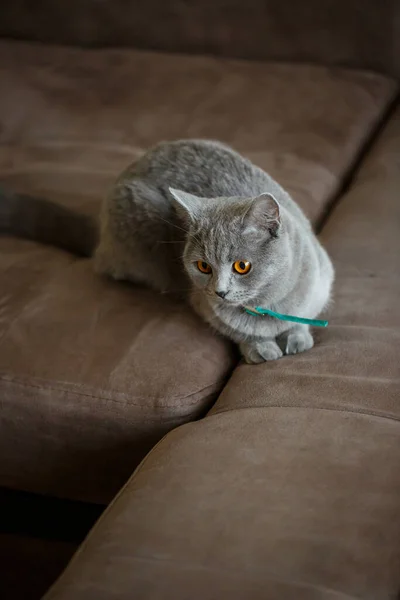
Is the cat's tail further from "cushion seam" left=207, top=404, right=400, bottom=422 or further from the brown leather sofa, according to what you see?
"cushion seam" left=207, top=404, right=400, bottom=422

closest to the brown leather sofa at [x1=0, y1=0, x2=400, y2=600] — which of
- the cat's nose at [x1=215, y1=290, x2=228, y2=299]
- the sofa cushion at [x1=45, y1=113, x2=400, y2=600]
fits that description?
the sofa cushion at [x1=45, y1=113, x2=400, y2=600]

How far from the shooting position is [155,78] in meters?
2.58

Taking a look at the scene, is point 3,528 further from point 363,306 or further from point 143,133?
point 143,133

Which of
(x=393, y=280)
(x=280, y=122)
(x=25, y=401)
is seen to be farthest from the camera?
(x=280, y=122)

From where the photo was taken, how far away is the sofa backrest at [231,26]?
Answer: 2480 millimetres

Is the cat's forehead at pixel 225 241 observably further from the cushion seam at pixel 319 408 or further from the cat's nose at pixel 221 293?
the cushion seam at pixel 319 408

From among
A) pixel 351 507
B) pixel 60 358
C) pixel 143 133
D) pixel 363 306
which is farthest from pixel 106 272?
pixel 351 507

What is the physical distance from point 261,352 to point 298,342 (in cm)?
7

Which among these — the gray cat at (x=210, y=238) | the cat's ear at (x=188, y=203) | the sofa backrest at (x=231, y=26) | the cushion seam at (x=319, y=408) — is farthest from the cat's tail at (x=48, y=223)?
the sofa backrest at (x=231, y=26)

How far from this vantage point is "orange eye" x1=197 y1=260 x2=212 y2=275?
1.47 metres

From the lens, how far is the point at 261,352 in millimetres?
1493

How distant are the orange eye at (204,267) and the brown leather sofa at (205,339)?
0.53 ft

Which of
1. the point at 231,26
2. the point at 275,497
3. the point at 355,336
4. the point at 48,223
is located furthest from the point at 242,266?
the point at 231,26

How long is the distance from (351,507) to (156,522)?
0.85 ft
